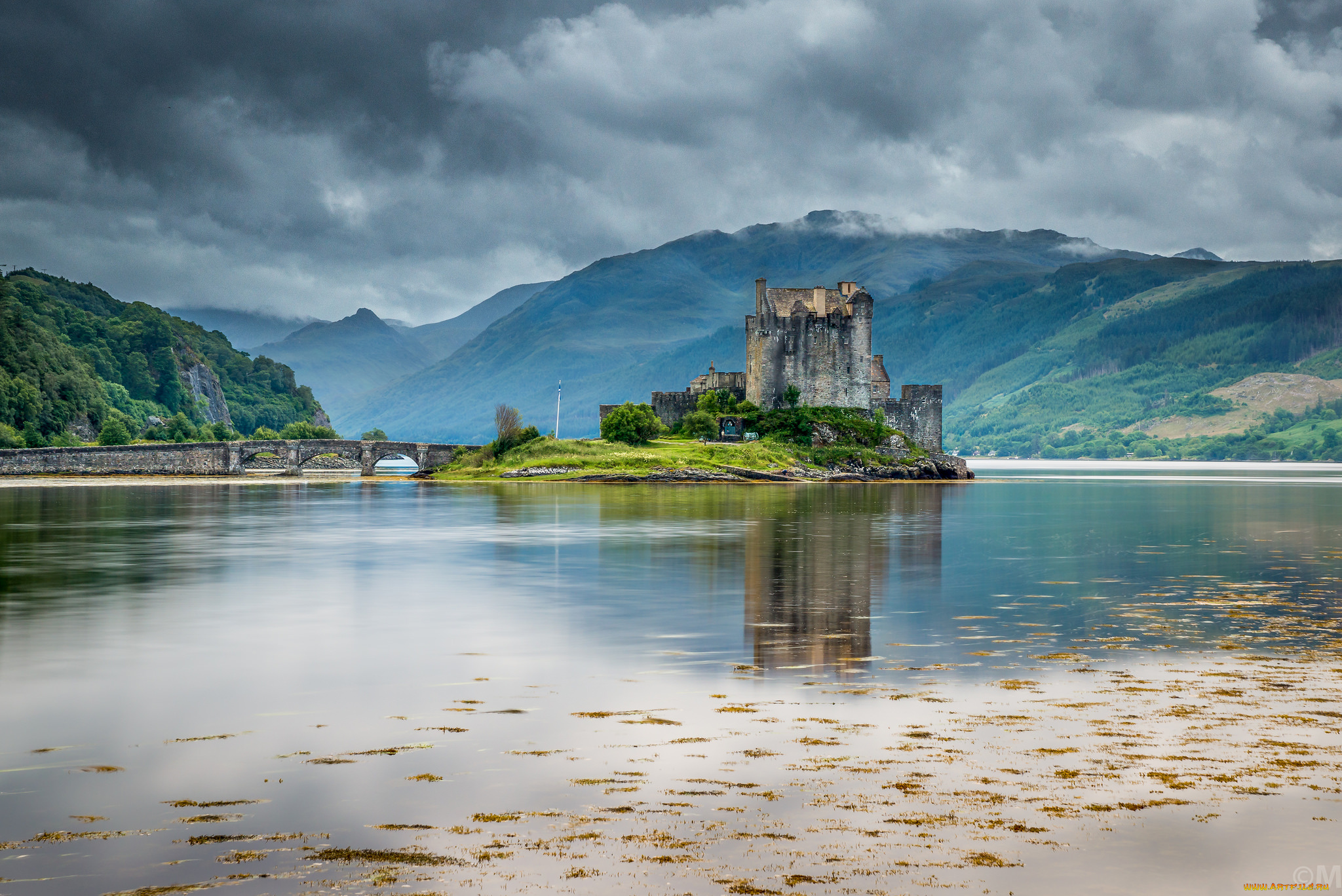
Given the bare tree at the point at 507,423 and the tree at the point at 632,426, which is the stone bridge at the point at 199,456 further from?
the tree at the point at 632,426

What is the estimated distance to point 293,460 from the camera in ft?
395

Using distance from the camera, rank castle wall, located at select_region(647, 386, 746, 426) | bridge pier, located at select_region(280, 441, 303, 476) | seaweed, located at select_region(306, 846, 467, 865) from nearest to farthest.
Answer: seaweed, located at select_region(306, 846, 467, 865), castle wall, located at select_region(647, 386, 746, 426), bridge pier, located at select_region(280, 441, 303, 476)

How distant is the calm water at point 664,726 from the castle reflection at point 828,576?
0.57 ft

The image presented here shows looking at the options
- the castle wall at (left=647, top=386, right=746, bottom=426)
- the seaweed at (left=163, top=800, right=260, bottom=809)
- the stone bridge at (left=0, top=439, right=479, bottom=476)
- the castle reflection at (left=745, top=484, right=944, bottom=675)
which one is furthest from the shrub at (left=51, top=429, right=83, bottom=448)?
the seaweed at (left=163, top=800, right=260, bottom=809)

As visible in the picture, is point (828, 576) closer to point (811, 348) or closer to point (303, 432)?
point (811, 348)

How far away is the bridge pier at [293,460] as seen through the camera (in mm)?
119375

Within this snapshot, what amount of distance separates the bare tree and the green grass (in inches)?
181

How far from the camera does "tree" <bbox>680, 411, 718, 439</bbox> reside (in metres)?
99.2

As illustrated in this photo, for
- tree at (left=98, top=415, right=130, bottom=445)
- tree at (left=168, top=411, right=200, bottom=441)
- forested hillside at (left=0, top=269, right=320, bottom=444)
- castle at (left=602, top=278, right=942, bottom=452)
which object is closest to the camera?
castle at (left=602, top=278, right=942, bottom=452)

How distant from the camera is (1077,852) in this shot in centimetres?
788

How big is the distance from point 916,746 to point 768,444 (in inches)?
3397

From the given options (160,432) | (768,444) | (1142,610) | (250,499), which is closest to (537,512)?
(250,499)

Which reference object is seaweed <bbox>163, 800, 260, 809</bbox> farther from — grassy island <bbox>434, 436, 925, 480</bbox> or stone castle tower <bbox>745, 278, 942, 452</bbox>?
stone castle tower <bbox>745, 278, 942, 452</bbox>

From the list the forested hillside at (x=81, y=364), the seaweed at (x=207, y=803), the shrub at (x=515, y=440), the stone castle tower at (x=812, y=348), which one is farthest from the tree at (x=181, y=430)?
the seaweed at (x=207, y=803)
